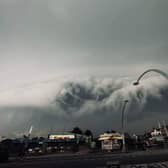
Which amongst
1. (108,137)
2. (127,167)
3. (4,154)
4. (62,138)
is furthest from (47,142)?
(127,167)

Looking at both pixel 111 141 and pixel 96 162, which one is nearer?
pixel 96 162

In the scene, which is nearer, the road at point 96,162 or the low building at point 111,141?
the road at point 96,162

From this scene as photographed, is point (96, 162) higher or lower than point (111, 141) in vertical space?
lower

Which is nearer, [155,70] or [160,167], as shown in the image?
[155,70]

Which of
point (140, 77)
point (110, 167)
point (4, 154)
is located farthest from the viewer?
point (4, 154)

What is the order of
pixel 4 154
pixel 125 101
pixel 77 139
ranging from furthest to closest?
1. pixel 77 139
2. pixel 4 154
3. pixel 125 101

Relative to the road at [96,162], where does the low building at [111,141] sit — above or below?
above

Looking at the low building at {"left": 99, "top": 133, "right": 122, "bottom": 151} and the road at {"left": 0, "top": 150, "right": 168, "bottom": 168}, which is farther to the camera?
the low building at {"left": 99, "top": 133, "right": 122, "bottom": 151}

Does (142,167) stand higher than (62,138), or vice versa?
(62,138)

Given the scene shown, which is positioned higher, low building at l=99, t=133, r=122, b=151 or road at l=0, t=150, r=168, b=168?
low building at l=99, t=133, r=122, b=151

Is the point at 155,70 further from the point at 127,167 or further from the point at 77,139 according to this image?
the point at 77,139

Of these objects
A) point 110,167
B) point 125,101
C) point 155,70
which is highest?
point 125,101

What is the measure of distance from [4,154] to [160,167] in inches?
1878

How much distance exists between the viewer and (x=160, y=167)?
26.1 meters
